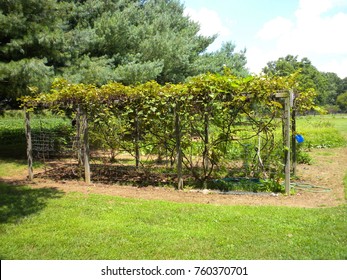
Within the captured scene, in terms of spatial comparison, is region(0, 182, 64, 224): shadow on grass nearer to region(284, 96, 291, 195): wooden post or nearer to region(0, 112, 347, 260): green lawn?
region(0, 112, 347, 260): green lawn

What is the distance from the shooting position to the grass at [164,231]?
3.78 meters

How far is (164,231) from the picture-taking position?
175 inches

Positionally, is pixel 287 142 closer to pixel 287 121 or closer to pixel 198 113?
pixel 287 121

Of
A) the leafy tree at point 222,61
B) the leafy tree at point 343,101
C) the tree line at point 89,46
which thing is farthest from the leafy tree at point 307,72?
the tree line at point 89,46

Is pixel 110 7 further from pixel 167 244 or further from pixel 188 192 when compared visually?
pixel 167 244

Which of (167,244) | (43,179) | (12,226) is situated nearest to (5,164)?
(43,179)

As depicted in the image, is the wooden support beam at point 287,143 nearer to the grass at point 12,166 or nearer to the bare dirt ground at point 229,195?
the bare dirt ground at point 229,195

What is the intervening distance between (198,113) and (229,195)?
184 cm

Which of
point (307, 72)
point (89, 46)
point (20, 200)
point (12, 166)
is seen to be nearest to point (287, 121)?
point (20, 200)

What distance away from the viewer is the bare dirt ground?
6023 mm

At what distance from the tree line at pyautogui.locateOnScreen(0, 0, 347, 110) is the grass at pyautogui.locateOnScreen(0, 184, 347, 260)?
4.54 metres

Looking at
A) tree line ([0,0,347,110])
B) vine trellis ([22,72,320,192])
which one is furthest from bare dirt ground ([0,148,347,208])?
tree line ([0,0,347,110])

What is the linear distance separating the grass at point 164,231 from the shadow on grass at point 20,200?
17 mm
